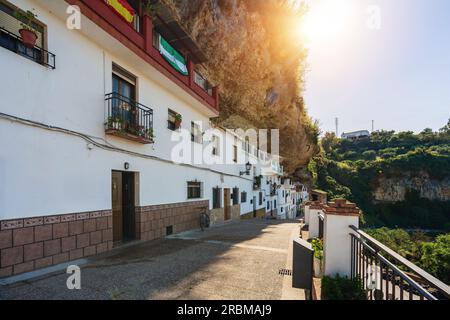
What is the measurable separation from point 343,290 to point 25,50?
255 inches

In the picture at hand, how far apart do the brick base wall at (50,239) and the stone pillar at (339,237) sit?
15.8ft

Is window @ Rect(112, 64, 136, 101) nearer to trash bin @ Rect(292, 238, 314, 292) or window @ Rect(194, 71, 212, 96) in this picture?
window @ Rect(194, 71, 212, 96)

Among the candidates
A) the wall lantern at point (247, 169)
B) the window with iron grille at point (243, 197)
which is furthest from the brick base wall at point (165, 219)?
the window with iron grille at point (243, 197)

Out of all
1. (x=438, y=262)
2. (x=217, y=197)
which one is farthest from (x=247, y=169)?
(x=438, y=262)

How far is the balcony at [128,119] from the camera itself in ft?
19.3

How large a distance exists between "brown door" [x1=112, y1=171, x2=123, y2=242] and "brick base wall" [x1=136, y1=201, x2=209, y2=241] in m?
0.45

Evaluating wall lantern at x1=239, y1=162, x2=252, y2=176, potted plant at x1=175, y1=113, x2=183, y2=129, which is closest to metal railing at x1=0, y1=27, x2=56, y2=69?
potted plant at x1=175, y1=113, x2=183, y2=129

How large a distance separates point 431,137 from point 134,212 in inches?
2613

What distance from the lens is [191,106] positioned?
1028 cm

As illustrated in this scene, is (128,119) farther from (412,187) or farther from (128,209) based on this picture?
(412,187)

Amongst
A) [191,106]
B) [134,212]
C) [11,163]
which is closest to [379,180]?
[191,106]

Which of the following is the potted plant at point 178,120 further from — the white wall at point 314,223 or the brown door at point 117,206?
the white wall at point 314,223

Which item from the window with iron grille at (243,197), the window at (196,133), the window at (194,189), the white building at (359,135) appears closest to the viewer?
the window at (194,189)

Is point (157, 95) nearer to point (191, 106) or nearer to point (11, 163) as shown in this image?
point (191, 106)
